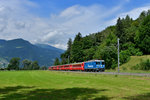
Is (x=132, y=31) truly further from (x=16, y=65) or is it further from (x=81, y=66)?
(x=16, y=65)

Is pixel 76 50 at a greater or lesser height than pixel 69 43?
lesser

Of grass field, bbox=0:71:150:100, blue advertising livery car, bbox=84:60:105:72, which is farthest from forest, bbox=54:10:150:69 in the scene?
grass field, bbox=0:71:150:100

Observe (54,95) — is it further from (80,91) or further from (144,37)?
(144,37)

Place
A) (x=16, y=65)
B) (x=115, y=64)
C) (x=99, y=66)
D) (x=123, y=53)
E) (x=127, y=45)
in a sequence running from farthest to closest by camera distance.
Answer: (x=16, y=65), (x=127, y=45), (x=123, y=53), (x=115, y=64), (x=99, y=66)

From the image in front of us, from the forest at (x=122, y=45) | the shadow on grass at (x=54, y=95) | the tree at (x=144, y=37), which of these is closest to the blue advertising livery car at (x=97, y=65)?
the forest at (x=122, y=45)

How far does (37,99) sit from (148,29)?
2641 inches

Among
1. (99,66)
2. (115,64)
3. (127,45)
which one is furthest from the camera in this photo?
(127,45)

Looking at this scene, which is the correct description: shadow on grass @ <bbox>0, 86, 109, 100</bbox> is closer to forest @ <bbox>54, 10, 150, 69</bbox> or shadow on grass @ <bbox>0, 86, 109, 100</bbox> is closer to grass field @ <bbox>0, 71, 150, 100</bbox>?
grass field @ <bbox>0, 71, 150, 100</bbox>

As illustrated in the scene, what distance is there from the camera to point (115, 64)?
62469mm

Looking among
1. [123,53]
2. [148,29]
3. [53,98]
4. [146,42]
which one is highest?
[148,29]

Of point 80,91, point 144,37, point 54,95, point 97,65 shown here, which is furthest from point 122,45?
point 54,95

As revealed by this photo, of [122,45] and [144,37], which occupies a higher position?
[144,37]

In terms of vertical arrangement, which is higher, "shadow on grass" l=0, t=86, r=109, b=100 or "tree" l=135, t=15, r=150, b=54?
"tree" l=135, t=15, r=150, b=54

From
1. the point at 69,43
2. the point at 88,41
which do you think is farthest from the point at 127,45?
the point at 69,43
